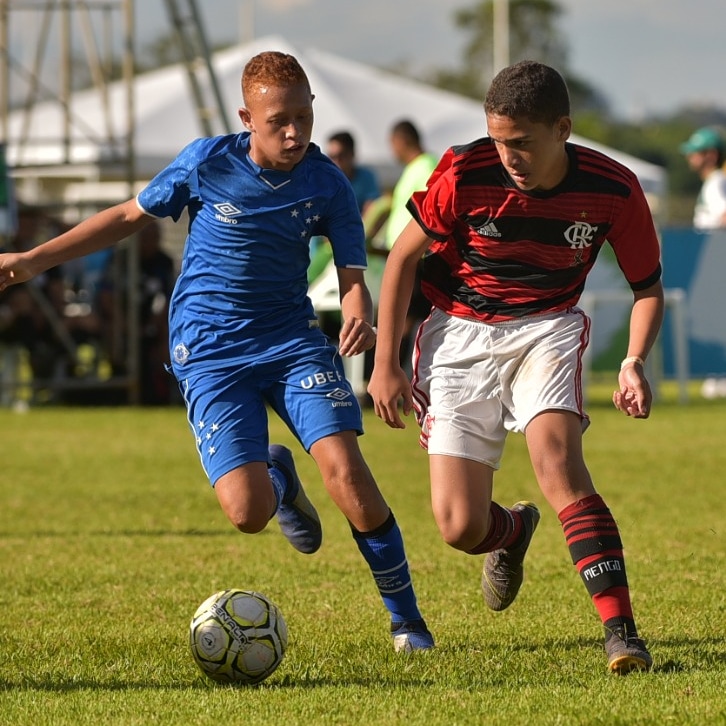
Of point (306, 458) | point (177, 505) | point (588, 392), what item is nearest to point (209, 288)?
point (177, 505)

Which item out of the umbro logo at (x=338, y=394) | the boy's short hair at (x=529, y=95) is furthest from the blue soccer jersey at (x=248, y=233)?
the boy's short hair at (x=529, y=95)

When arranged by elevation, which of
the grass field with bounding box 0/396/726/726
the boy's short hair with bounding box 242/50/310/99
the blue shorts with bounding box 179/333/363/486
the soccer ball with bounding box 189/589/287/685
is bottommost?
the grass field with bounding box 0/396/726/726

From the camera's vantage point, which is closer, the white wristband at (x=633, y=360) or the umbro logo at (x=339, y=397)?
the white wristband at (x=633, y=360)

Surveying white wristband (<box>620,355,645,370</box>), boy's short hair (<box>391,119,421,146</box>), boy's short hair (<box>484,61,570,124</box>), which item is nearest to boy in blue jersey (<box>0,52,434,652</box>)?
boy's short hair (<box>484,61,570,124</box>)

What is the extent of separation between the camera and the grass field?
160 inches

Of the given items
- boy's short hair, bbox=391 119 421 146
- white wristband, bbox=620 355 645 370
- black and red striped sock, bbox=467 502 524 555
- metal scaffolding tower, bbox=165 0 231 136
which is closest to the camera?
white wristband, bbox=620 355 645 370

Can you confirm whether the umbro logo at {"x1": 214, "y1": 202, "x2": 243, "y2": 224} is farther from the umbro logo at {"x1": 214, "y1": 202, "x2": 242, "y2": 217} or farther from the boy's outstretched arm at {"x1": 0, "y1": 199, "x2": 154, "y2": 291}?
the boy's outstretched arm at {"x1": 0, "y1": 199, "x2": 154, "y2": 291}

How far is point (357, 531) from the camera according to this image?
494 cm

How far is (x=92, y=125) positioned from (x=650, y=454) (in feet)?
37.4

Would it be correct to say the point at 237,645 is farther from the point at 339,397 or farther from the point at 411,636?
the point at 339,397

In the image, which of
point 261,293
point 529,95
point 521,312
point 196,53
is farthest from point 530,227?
point 196,53

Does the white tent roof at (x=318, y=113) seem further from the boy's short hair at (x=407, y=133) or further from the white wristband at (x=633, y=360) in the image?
the white wristband at (x=633, y=360)

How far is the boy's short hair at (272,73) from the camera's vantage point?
494 cm

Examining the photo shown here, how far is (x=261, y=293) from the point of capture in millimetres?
5172
